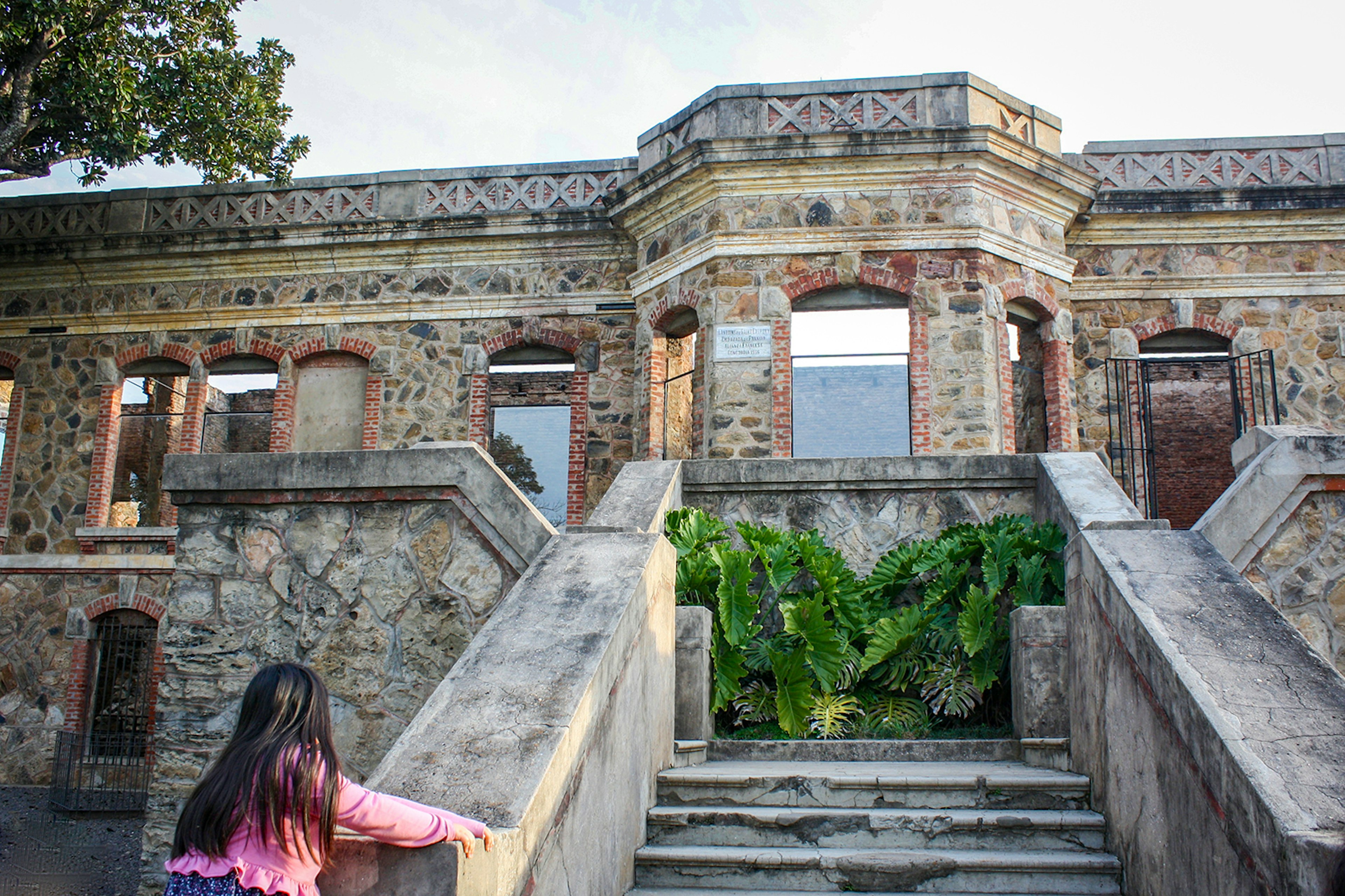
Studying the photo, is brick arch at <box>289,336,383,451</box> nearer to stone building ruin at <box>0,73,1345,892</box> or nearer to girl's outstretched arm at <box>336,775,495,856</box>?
stone building ruin at <box>0,73,1345,892</box>

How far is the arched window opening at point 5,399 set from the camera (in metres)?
14.9

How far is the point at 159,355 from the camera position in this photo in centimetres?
1470

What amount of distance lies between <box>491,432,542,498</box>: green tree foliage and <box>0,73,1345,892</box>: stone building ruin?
8771 millimetres

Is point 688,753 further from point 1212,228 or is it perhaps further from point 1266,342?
point 1212,228

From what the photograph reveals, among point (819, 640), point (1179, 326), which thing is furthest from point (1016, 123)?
point (819, 640)

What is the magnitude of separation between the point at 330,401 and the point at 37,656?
525 cm

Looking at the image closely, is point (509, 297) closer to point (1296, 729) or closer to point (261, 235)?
point (261, 235)

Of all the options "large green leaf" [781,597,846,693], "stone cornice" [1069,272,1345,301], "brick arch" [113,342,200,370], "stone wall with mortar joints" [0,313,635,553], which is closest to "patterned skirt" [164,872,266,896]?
"large green leaf" [781,597,846,693]

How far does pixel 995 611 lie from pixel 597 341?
8751 millimetres

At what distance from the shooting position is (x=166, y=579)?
14.0 metres

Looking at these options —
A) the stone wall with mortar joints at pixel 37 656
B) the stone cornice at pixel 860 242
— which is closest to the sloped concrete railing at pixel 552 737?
the stone cornice at pixel 860 242

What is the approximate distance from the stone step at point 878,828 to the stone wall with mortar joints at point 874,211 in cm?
853

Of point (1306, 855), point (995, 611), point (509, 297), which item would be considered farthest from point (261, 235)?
point (1306, 855)

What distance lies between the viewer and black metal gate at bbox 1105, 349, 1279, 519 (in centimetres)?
1218
